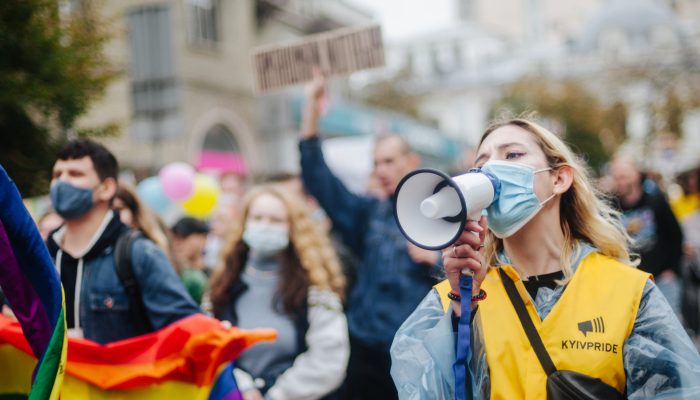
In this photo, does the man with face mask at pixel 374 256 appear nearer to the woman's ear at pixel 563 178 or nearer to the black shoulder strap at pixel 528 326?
the woman's ear at pixel 563 178

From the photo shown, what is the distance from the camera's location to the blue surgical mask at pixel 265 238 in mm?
4434

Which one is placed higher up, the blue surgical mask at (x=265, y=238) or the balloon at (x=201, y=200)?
the balloon at (x=201, y=200)

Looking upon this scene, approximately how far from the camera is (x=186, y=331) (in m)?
3.26

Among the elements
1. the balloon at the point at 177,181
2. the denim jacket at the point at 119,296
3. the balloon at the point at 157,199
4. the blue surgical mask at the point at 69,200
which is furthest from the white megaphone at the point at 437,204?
the balloon at the point at 157,199

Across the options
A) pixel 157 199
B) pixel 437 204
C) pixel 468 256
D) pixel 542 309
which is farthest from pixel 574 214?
pixel 157 199

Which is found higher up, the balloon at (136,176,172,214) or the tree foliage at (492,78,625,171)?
the tree foliage at (492,78,625,171)

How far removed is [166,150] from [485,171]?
53.3ft

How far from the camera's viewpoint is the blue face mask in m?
2.37

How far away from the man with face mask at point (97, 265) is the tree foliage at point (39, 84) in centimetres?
203

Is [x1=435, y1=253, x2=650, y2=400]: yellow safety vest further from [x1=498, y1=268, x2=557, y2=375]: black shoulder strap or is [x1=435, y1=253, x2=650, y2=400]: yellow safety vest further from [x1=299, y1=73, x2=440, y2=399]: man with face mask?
[x1=299, y1=73, x2=440, y2=399]: man with face mask

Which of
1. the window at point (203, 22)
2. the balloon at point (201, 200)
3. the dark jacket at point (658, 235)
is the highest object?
the window at point (203, 22)

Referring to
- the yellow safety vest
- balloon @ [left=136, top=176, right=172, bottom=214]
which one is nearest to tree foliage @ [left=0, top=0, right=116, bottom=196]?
balloon @ [left=136, top=176, right=172, bottom=214]

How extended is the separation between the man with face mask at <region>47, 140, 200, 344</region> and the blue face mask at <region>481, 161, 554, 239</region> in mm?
1552

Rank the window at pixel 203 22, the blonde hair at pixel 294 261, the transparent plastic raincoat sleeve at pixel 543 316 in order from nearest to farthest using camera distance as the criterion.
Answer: the transparent plastic raincoat sleeve at pixel 543 316 < the blonde hair at pixel 294 261 < the window at pixel 203 22
